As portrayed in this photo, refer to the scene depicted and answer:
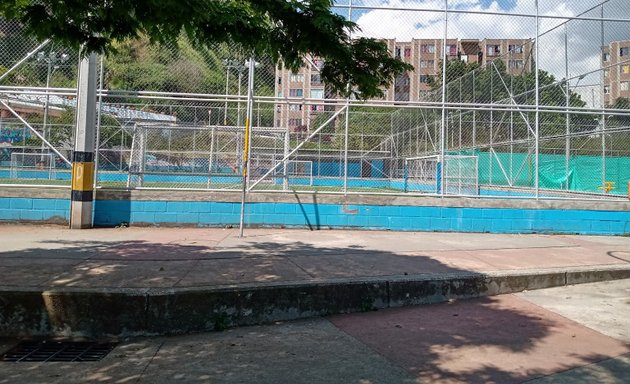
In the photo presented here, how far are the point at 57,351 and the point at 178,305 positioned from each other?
1.21m

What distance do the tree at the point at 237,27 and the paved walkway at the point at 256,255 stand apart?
2.60m

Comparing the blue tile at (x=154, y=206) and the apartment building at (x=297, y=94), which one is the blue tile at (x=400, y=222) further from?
the blue tile at (x=154, y=206)

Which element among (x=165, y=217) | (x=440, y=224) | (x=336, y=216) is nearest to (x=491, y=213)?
(x=440, y=224)

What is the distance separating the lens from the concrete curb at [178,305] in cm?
520

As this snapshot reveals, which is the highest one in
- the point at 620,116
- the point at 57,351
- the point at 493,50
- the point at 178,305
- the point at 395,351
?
the point at 493,50

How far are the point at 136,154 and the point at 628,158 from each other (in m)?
16.1

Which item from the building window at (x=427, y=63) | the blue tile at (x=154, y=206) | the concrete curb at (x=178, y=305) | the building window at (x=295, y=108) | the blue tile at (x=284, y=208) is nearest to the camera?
the concrete curb at (x=178, y=305)

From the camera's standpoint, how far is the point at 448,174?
19188 millimetres

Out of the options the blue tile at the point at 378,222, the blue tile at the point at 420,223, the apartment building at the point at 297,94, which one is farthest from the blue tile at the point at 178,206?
the blue tile at the point at 420,223

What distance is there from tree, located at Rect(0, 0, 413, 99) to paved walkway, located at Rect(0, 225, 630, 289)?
260 centimetres

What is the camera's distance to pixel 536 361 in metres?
4.35

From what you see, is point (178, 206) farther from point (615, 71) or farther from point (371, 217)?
point (615, 71)

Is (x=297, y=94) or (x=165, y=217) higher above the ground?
(x=297, y=94)

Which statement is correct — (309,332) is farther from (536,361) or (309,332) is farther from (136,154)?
(136,154)
